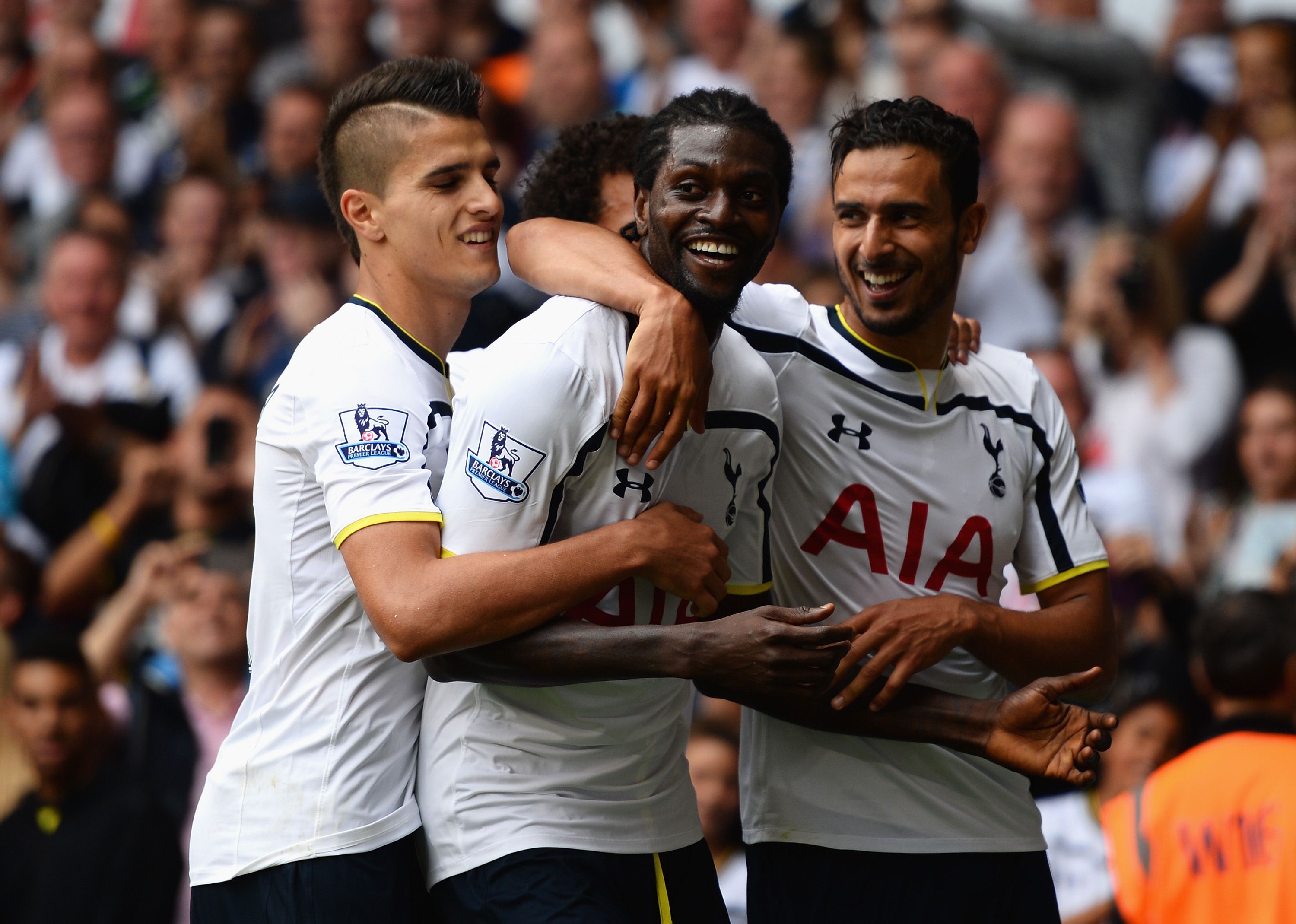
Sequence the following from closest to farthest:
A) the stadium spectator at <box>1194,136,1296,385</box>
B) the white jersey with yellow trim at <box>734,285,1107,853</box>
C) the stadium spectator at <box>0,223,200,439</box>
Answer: the white jersey with yellow trim at <box>734,285,1107,853</box> < the stadium spectator at <box>1194,136,1296,385</box> < the stadium spectator at <box>0,223,200,439</box>

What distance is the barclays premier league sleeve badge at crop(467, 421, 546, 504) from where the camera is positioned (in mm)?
2758

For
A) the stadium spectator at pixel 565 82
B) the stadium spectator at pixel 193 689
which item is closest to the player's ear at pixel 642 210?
the stadium spectator at pixel 193 689

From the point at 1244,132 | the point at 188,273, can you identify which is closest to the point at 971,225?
the point at 1244,132

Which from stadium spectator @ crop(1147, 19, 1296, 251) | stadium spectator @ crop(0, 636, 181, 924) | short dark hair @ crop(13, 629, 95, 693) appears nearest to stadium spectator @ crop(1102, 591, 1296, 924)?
stadium spectator @ crop(1147, 19, 1296, 251)

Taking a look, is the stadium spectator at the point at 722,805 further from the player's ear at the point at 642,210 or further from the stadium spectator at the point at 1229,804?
the player's ear at the point at 642,210

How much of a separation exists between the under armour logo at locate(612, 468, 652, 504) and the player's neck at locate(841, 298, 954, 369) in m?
0.77

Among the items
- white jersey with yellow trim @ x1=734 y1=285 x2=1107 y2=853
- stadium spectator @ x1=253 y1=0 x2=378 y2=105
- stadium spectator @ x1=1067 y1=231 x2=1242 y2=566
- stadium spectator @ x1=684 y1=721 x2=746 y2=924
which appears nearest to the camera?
white jersey with yellow trim @ x1=734 y1=285 x2=1107 y2=853

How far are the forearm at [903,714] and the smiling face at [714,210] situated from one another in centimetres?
77

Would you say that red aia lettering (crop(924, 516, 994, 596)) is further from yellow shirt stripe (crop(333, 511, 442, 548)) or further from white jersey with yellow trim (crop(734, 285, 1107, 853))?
yellow shirt stripe (crop(333, 511, 442, 548))

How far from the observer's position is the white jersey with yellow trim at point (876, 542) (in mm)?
3402

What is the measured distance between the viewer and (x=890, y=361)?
3.47 meters

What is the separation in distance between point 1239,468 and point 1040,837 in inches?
124

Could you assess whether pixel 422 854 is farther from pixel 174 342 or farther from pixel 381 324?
pixel 174 342

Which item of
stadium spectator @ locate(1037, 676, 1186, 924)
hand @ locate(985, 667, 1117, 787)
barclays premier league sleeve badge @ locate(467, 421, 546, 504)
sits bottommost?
stadium spectator @ locate(1037, 676, 1186, 924)
